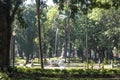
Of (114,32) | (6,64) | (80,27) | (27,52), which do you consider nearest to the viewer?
(6,64)

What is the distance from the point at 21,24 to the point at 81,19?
149ft

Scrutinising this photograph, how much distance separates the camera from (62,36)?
83.8 m

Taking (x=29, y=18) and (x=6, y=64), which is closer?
(x=6, y=64)

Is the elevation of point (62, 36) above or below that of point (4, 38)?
above

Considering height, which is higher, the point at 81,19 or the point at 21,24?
the point at 81,19

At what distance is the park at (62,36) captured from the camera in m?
20.4

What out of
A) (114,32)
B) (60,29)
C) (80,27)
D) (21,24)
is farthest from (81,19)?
(21,24)

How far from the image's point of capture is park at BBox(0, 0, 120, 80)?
66.8 ft

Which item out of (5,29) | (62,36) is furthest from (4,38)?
(62,36)

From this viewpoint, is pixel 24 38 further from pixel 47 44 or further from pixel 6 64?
pixel 6 64

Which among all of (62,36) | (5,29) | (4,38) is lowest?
(4,38)

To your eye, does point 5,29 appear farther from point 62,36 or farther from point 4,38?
point 62,36

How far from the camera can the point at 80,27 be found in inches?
2721

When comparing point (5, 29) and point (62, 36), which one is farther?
point (62, 36)
